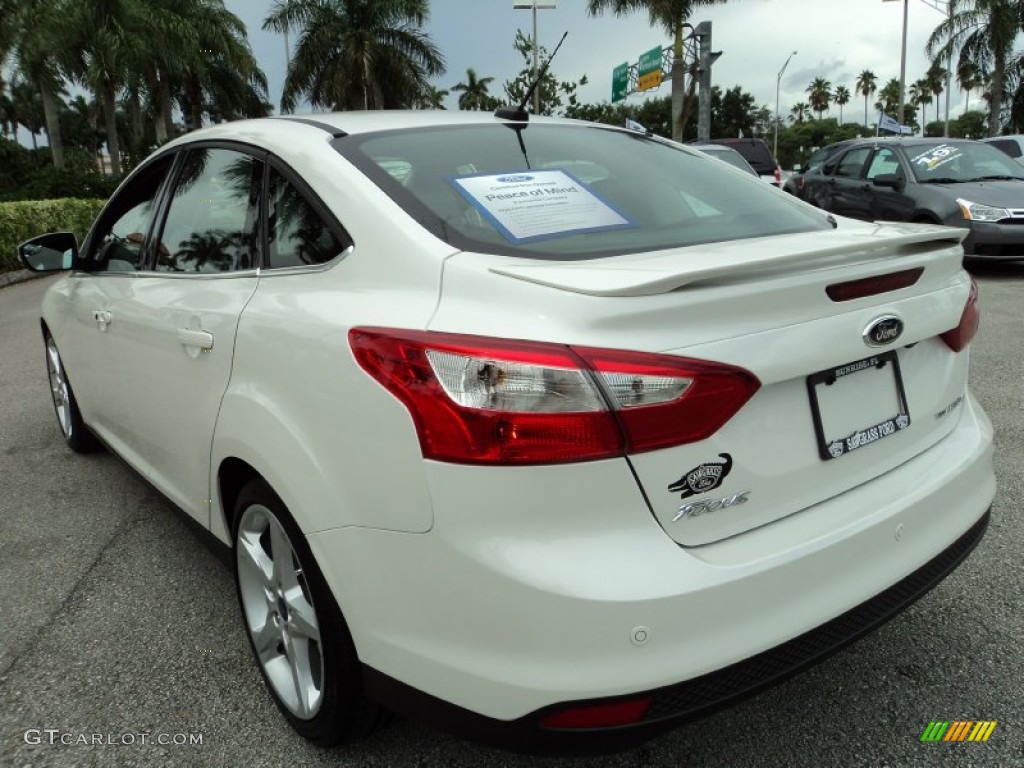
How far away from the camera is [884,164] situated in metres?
10.6

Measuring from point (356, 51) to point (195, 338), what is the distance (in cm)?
3075

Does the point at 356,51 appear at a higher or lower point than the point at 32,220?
higher

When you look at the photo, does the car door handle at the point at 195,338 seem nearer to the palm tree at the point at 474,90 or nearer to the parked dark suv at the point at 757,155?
the parked dark suv at the point at 757,155

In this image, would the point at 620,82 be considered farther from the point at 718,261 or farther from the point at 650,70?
the point at 718,261

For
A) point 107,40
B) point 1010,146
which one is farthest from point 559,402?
point 107,40

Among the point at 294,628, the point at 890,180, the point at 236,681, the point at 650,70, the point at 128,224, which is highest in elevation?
the point at 650,70

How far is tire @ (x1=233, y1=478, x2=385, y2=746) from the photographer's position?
190 cm

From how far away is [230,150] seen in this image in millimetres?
2617

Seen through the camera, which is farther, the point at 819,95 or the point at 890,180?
the point at 819,95

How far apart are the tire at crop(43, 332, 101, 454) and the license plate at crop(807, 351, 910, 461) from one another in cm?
378

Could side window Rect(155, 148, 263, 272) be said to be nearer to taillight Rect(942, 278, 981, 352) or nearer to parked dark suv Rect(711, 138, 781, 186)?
taillight Rect(942, 278, 981, 352)

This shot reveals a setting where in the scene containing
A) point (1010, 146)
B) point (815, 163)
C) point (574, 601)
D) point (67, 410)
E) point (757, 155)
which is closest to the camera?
point (574, 601)

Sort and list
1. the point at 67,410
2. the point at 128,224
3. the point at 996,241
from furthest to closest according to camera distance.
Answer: the point at 996,241
the point at 67,410
the point at 128,224

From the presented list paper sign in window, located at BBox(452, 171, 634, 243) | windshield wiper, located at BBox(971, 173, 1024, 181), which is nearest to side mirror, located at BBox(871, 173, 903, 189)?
windshield wiper, located at BBox(971, 173, 1024, 181)
